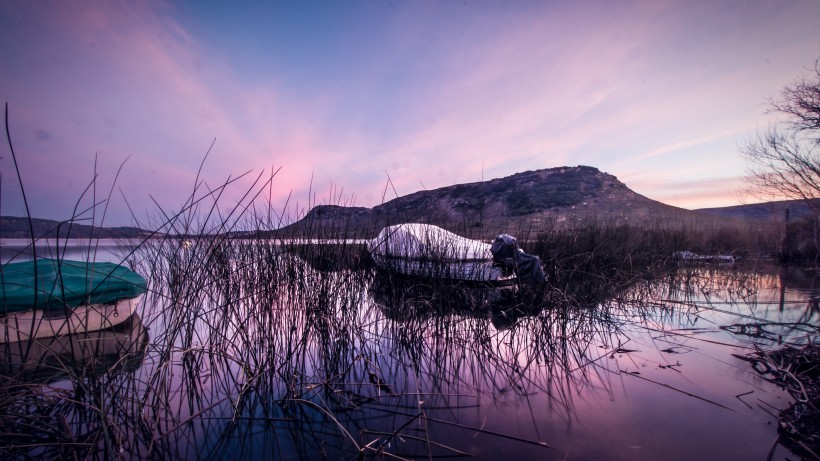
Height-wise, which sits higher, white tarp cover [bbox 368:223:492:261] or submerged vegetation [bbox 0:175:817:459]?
white tarp cover [bbox 368:223:492:261]

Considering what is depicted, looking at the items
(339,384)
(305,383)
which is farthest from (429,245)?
(305,383)

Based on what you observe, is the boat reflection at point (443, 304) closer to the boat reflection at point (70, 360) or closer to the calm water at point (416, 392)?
the calm water at point (416, 392)

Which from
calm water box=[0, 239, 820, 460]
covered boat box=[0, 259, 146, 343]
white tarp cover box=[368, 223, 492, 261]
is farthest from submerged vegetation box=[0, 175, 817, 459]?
covered boat box=[0, 259, 146, 343]

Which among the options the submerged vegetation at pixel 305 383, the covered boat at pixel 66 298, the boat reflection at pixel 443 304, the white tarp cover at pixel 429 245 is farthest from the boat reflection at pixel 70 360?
the boat reflection at pixel 443 304

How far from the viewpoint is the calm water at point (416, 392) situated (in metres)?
1.65

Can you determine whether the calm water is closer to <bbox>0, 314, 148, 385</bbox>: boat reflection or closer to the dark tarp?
<bbox>0, 314, 148, 385</bbox>: boat reflection

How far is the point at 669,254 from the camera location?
8.60 meters

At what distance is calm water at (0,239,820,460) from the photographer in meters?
1.65

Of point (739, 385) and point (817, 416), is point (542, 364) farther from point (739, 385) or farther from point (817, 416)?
point (817, 416)

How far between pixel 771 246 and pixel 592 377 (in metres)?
17.6

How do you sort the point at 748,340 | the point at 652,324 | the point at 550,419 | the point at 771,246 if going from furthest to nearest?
the point at 771,246
the point at 652,324
the point at 748,340
the point at 550,419

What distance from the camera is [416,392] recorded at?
88.9 inches

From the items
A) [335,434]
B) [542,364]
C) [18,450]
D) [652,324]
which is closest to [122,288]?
[18,450]

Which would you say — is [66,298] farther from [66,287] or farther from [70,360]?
[70,360]
